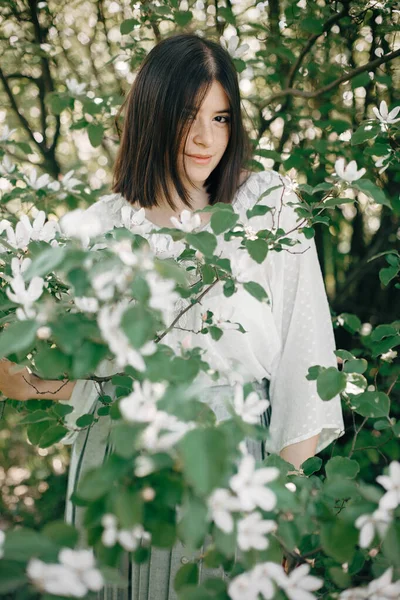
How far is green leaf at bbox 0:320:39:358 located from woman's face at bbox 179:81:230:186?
0.88 metres

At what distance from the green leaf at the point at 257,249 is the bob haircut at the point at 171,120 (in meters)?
0.54

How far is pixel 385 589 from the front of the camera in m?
0.73

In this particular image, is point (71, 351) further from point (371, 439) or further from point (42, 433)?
point (371, 439)

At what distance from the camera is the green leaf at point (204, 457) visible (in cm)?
Result: 54

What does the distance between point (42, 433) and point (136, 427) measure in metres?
0.60

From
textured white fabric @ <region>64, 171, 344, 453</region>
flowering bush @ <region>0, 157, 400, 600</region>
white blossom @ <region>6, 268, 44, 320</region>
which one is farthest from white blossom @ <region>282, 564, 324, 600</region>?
textured white fabric @ <region>64, 171, 344, 453</region>

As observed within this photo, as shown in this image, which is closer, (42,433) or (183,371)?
(183,371)

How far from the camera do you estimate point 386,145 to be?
1.37 m

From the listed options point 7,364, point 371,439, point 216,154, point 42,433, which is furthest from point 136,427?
point 371,439

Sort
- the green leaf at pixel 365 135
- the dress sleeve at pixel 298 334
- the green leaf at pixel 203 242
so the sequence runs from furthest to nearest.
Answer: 1. the dress sleeve at pixel 298 334
2. the green leaf at pixel 365 135
3. the green leaf at pixel 203 242

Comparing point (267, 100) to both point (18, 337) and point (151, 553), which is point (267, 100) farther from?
point (18, 337)

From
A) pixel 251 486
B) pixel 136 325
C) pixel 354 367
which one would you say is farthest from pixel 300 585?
pixel 354 367

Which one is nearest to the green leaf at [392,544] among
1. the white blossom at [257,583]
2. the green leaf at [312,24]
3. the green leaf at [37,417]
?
the white blossom at [257,583]

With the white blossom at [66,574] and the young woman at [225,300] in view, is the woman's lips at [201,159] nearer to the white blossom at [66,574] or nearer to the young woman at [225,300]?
the young woman at [225,300]
